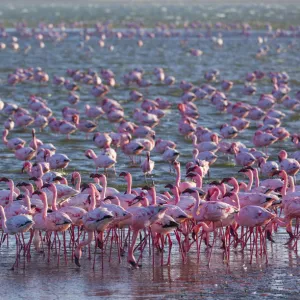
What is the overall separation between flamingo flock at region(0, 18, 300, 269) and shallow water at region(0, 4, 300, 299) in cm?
12

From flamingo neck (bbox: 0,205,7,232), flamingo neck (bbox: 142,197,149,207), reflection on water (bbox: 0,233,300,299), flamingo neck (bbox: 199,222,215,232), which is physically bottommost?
reflection on water (bbox: 0,233,300,299)

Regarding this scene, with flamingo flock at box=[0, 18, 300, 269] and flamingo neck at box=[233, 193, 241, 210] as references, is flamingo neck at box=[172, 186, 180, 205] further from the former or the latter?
flamingo neck at box=[233, 193, 241, 210]

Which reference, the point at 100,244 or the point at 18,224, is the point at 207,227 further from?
the point at 18,224

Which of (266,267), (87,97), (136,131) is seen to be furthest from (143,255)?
(87,97)

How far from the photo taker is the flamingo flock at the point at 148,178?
1166 cm

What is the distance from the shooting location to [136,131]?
19.8 m

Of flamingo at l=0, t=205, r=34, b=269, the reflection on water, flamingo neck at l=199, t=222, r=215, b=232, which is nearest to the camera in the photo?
the reflection on water

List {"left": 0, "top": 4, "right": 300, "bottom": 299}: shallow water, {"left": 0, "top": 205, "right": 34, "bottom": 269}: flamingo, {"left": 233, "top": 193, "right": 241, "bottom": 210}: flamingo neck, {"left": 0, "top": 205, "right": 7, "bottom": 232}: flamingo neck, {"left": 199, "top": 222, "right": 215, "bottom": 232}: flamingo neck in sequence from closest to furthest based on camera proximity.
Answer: {"left": 0, "top": 4, "right": 300, "bottom": 299}: shallow water
{"left": 0, "top": 205, "right": 34, "bottom": 269}: flamingo
{"left": 0, "top": 205, "right": 7, "bottom": 232}: flamingo neck
{"left": 199, "top": 222, "right": 215, "bottom": 232}: flamingo neck
{"left": 233, "top": 193, "right": 241, "bottom": 210}: flamingo neck

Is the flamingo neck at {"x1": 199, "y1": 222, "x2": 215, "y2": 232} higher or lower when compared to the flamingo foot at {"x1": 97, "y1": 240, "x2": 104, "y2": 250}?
higher

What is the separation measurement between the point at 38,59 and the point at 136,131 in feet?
66.1

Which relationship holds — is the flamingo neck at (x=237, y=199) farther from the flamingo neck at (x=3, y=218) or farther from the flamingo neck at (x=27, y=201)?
the flamingo neck at (x=3, y=218)

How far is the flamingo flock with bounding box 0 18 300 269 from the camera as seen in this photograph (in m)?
11.7

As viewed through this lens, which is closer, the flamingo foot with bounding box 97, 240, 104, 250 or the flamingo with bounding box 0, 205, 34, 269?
the flamingo with bounding box 0, 205, 34, 269

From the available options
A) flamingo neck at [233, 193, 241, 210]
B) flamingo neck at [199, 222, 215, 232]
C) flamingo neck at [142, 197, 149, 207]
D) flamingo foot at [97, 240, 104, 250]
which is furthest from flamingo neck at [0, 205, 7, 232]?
flamingo neck at [233, 193, 241, 210]
